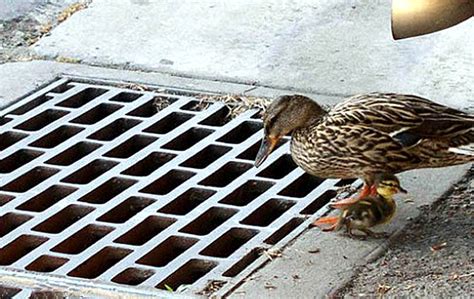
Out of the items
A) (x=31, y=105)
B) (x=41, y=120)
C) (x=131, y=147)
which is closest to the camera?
(x=131, y=147)

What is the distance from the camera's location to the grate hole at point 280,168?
18.0ft

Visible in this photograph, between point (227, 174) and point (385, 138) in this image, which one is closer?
point (385, 138)

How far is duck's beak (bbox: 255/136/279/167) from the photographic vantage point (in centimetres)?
521

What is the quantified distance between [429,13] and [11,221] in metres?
1.60

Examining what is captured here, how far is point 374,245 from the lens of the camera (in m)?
4.82

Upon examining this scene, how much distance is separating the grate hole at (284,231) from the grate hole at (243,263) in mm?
94

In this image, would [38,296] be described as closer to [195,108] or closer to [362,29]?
[195,108]

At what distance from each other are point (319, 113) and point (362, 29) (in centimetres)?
153

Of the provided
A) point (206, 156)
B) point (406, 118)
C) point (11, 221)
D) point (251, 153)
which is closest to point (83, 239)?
point (11, 221)

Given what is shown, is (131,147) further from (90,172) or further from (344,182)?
(344,182)

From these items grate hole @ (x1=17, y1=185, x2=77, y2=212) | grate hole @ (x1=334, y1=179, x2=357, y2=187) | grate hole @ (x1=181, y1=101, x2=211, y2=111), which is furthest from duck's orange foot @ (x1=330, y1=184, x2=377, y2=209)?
grate hole @ (x1=181, y1=101, x2=211, y2=111)

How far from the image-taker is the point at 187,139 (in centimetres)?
577

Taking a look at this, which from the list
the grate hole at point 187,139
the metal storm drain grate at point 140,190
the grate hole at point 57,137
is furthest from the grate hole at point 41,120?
the grate hole at point 187,139

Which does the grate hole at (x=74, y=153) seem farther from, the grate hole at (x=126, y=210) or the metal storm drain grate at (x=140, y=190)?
the grate hole at (x=126, y=210)
